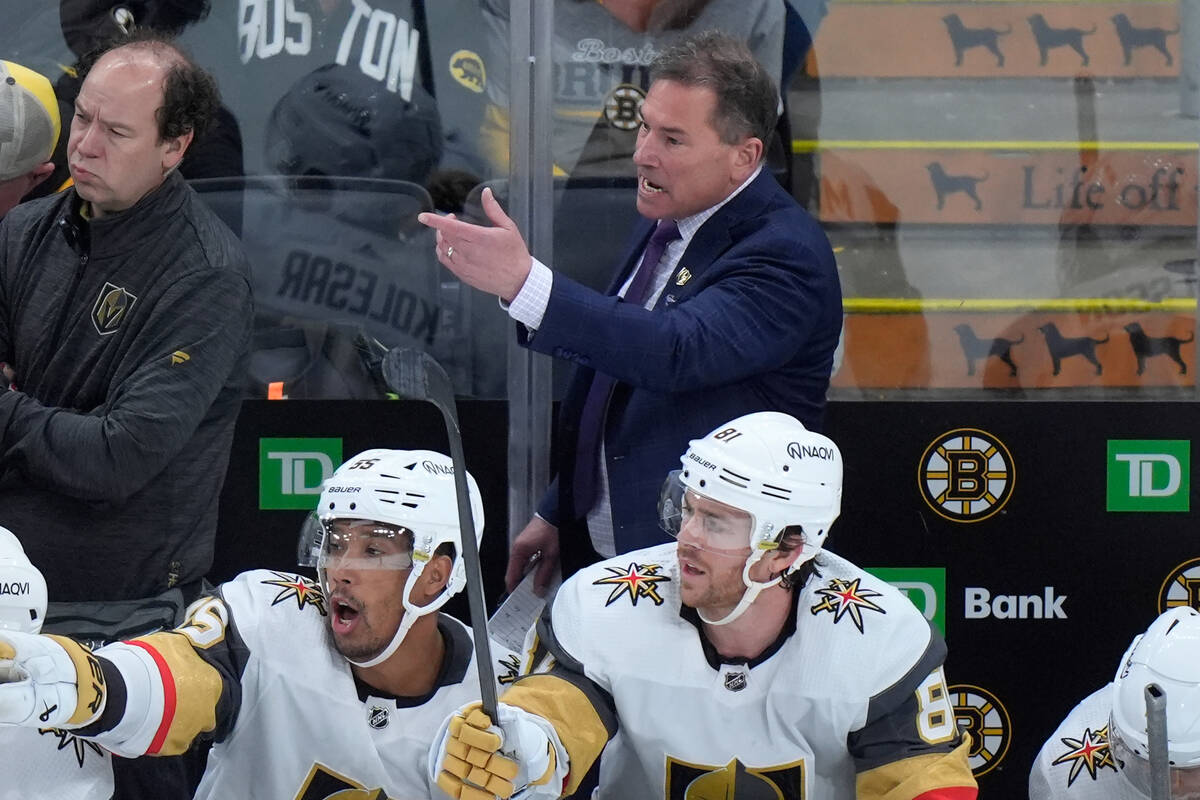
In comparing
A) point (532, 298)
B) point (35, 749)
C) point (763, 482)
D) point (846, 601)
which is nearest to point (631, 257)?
point (532, 298)

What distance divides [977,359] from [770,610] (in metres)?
1.17

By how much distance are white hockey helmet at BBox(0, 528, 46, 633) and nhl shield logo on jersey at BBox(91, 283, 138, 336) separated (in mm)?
462

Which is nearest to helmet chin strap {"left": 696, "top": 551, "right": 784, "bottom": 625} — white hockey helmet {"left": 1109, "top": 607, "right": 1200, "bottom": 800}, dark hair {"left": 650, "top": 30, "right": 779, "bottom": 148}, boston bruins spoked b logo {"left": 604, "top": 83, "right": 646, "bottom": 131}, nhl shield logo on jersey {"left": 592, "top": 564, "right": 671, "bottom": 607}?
nhl shield logo on jersey {"left": 592, "top": 564, "right": 671, "bottom": 607}

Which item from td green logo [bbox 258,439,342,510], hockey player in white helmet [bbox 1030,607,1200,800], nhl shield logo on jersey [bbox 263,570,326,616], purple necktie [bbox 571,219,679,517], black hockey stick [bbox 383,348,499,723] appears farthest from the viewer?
td green logo [bbox 258,439,342,510]

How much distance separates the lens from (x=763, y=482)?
2.61 metres

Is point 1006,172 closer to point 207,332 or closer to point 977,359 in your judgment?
point 977,359

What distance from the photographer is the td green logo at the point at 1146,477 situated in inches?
141

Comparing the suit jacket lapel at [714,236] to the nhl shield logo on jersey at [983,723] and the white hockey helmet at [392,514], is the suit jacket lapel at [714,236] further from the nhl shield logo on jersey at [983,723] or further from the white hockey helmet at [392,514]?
the nhl shield logo on jersey at [983,723]

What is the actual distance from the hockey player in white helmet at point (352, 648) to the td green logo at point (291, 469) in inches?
31.8

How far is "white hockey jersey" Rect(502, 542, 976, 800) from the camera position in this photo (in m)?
2.57

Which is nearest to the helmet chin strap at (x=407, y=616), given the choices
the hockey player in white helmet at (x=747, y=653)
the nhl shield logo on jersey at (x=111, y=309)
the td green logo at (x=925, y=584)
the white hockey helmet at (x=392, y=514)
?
the white hockey helmet at (x=392, y=514)

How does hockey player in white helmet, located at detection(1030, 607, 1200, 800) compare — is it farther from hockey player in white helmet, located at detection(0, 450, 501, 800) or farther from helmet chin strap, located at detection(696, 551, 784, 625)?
hockey player in white helmet, located at detection(0, 450, 501, 800)

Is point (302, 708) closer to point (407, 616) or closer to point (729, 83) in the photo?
point (407, 616)

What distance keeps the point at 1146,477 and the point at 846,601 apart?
45.8 inches
